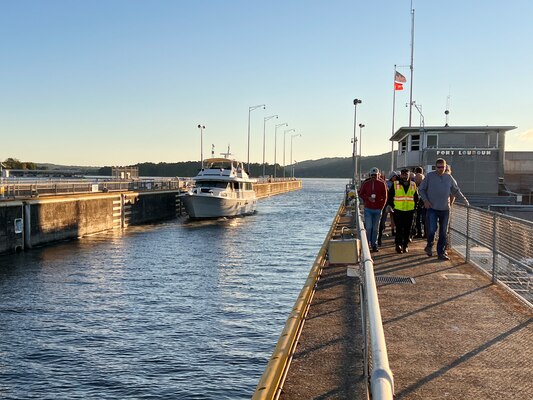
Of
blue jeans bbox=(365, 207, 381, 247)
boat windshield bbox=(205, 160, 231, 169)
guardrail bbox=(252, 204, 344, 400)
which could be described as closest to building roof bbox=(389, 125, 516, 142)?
boat windshield bbox=(205, 160, 231, 169)

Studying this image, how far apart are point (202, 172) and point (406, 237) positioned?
37.7 m

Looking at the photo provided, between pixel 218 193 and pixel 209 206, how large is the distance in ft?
4.10

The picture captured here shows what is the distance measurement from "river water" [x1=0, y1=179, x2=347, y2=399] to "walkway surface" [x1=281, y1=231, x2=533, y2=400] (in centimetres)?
278

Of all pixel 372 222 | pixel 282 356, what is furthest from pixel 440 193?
pixel 282 356

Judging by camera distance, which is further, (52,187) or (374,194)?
(52,187)

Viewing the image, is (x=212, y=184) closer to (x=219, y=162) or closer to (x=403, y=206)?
(x=219, y=162)

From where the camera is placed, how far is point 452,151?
4166cm

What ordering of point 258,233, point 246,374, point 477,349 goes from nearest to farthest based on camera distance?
point 477,349
point 246,374
point 258,233

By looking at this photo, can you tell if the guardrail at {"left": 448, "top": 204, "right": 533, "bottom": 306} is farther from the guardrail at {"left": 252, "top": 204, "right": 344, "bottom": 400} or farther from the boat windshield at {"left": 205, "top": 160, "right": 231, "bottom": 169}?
the boat windshield at {"left": 205, "top": 160, "right": 231, "bottom": 169}

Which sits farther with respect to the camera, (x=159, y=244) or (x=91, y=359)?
(x=159, y=244)

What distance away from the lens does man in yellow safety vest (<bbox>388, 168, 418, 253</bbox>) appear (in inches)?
548

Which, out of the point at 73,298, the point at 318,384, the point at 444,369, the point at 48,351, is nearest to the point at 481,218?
the point at 444,369

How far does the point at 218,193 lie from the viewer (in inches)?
1925

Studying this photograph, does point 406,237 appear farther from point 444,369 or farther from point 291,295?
point 444,369
